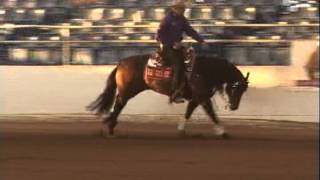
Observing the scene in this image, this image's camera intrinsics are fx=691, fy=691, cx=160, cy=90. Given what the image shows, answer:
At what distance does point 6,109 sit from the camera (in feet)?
48.6

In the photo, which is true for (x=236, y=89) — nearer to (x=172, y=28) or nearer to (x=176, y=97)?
(x=176, y=97)

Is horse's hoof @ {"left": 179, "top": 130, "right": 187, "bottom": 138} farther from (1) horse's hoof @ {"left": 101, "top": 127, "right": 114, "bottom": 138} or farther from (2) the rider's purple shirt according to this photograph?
(2) the rider's purple shirt

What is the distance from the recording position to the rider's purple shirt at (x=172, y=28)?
35.4 ft

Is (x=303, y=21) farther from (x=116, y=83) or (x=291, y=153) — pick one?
(x=291, y=153)

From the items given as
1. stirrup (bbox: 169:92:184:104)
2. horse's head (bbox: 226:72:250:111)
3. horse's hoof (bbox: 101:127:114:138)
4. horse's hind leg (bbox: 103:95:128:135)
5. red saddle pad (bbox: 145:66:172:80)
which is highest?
red saddle pad (bbox: 145:66:172:80)

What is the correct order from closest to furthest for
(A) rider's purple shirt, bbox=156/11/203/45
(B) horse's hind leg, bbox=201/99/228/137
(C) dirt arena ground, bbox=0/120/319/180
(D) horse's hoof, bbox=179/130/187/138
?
(C) dirt arena ground, bbox=0/120/319/180, (A) rider's purple shirt, bbox=156/11/203/45, (B) horse's hind leg, bbox=201/99/228/137, (D) horse's hoof, bbox=179/130/187/138

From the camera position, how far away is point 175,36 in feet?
35.6

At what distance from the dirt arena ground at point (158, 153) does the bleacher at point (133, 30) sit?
6.89ft

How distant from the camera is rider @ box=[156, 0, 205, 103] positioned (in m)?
10.8

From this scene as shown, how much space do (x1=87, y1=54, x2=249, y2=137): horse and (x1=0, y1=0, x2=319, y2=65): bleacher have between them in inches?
113

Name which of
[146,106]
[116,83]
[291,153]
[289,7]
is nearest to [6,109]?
[146,106]

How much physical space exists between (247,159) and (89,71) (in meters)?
6.52

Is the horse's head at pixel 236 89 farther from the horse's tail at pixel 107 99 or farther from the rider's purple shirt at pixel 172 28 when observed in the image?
the horse's tail at pixel 107 99

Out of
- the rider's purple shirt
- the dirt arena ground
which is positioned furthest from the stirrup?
the rider's purple shirt
